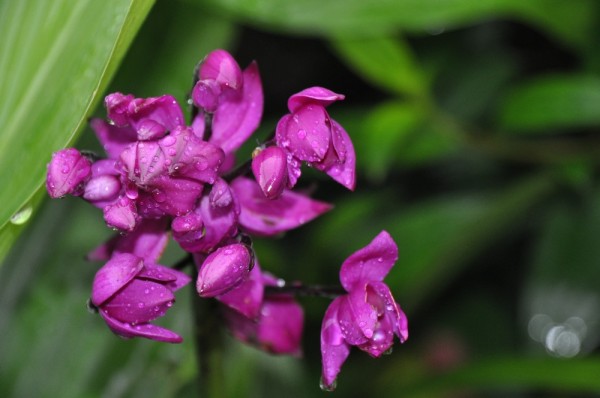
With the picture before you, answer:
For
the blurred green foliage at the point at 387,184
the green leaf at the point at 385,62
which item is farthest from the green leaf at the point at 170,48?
the green leaf at the point at 385,62

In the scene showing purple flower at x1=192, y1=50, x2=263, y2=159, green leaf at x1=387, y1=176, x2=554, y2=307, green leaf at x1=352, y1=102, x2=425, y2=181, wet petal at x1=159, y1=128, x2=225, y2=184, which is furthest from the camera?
green leaf at x1=387, y1=176, x2=554, y2=307

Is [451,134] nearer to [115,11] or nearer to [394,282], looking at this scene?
[394,282]

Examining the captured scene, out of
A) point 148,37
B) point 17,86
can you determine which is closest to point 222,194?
point 17,86

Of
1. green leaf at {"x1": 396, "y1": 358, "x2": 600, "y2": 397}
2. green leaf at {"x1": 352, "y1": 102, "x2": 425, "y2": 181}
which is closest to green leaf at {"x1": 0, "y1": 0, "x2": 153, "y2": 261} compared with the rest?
green leaf at {"x1": 352, "y1": 102, "x2": 425, "y2": 181}

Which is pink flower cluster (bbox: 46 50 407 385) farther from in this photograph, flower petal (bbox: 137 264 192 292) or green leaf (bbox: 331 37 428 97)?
green leaf (bbox: 331 37 428 97)

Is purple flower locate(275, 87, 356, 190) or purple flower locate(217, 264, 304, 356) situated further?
purple flower locate(217, 264, 304, 356)

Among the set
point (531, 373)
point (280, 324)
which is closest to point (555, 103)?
point (531, 373)
